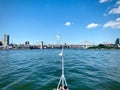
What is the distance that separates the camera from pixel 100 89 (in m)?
21.8

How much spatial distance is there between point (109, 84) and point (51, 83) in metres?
9.34

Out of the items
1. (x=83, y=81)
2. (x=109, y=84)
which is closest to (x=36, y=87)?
(x=83, y=81)

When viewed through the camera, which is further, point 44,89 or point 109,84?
point 109,84

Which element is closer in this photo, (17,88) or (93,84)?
(17,88)

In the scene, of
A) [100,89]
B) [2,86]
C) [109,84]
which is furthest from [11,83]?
[109,84]

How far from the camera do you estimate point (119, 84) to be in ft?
79.5

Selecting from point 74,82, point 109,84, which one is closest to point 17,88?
→ point 74,82

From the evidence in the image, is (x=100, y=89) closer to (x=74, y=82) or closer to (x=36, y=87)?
(x=74, y=82)

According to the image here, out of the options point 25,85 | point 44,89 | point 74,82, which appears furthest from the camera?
point 74,82

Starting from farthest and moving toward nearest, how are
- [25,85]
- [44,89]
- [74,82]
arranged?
[74,82], [25,85], [44,89]

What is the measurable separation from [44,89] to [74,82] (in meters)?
5.84

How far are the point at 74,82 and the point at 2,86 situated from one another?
11.4m

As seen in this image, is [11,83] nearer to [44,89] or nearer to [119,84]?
[44,89]

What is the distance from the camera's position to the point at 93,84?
79.2 ft
